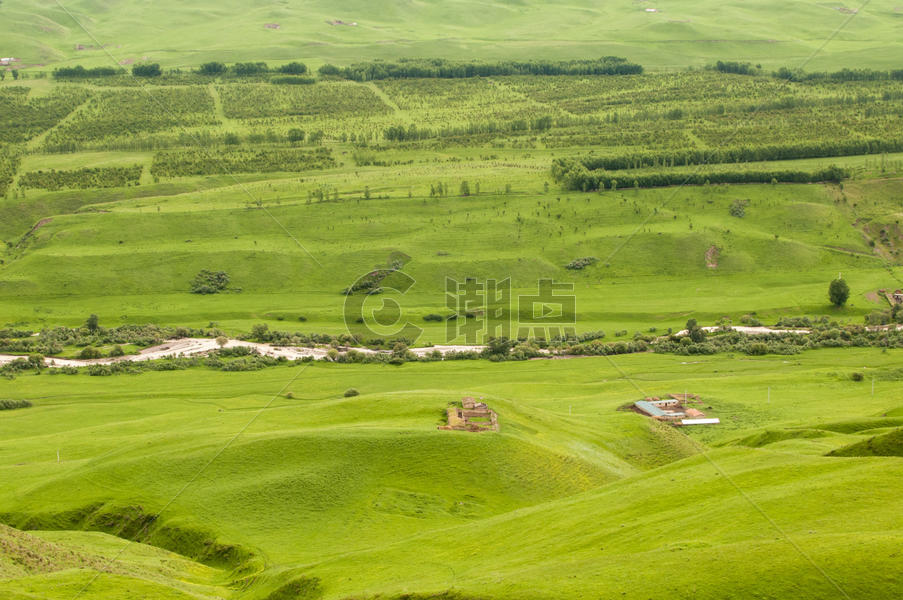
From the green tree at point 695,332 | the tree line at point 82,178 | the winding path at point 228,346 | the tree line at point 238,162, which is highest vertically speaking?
the tree line at point 238,162

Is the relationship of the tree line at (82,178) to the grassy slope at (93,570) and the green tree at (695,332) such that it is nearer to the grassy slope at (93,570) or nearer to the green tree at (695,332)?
the green tree at (695,332)

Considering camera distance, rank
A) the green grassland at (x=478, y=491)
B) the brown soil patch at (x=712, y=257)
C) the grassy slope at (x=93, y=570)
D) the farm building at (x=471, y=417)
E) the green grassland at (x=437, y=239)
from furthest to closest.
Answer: the brown soil patch at (x=712, y=257) → the green grassland at (x=437, y=239) → the farm building at (x=471, y=417) → the grassy slope at (x=93, y=570) → the green grassland at (x=478, y=491)

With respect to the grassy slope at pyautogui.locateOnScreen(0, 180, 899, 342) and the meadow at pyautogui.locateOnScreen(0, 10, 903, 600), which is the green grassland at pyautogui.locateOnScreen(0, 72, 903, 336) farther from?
the meadow at pyautogui.locateOnScreen(0, 10, 903, 600)

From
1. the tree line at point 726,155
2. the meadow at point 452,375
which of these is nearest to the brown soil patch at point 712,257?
the meadow at point 452,375

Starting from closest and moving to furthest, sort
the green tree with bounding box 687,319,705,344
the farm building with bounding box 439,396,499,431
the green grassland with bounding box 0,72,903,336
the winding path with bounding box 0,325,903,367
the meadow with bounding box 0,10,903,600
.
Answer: the meadow with bounding box 0,10,903,600
the farm building with bounding box 439,396,499,431
the winding path with bounding box 0,325,903,367
the green tree with bounding box 687,319,705,344
the green grassland with bounding box 0,72,903,336

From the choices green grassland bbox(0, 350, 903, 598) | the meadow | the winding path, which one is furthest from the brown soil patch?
green grassland bbox(0, 350, 903, 598)

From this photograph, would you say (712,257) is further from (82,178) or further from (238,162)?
(82,178)

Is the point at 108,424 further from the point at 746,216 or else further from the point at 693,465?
the point at 746,216
